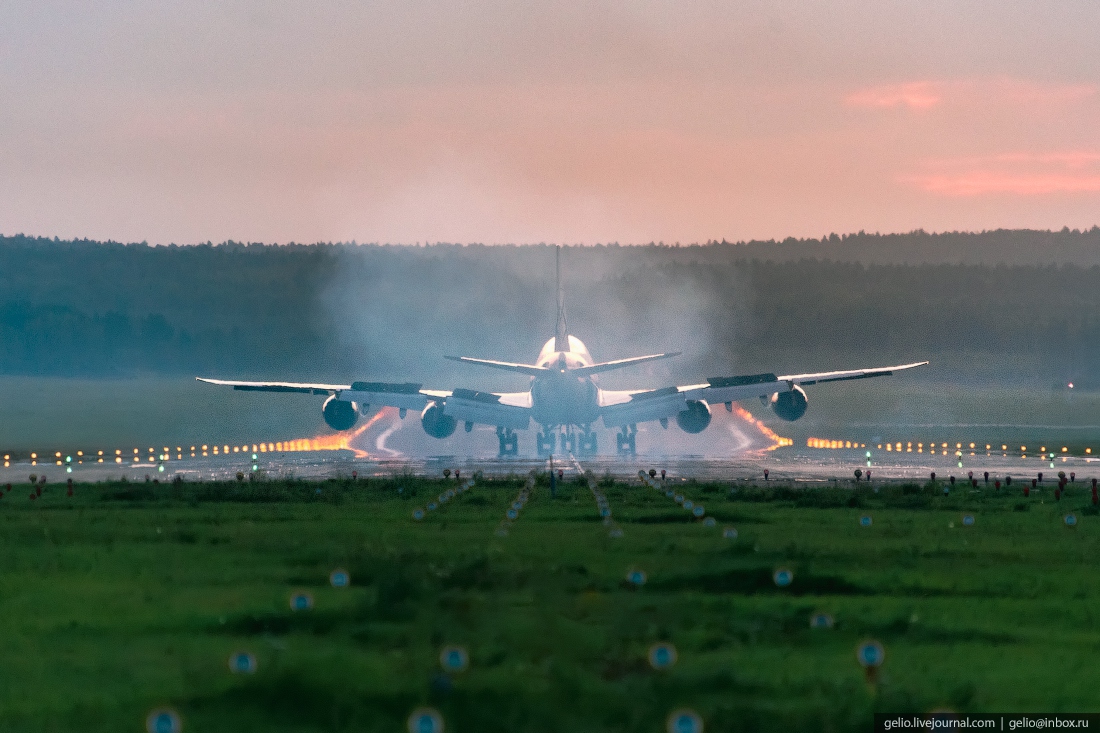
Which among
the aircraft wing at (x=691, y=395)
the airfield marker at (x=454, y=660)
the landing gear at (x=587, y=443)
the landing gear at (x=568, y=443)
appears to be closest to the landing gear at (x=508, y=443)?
the landing gear at (x=587, y=443)

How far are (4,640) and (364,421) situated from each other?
343 feet

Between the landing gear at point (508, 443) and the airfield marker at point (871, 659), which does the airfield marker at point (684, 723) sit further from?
the landing gear at point (508, 443)

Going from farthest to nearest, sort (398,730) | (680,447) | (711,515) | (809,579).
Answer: (680,447) < (711,515) < (809,579) < (398,730)

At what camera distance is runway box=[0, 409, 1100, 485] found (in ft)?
222

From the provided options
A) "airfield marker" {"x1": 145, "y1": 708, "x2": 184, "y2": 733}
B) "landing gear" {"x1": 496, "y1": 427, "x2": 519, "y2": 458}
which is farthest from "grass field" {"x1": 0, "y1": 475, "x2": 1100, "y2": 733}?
"landing gear" {"x1": 496, "y1": 427, "x2": 519, "y2": 458}

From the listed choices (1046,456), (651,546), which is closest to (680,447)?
(1046,456)

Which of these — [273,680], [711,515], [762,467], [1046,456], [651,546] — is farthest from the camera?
[1046,456]

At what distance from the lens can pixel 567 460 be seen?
272 ft

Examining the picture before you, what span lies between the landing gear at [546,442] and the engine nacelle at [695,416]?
7.31 metres

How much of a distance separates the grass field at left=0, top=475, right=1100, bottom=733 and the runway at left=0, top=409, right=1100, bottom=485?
26544mm

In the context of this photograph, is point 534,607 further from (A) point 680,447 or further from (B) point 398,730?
(A) point 680,447

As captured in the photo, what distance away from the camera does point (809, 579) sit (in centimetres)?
2678

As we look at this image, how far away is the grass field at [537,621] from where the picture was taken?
1633cm

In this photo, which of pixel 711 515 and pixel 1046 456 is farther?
pixel 1046 456
